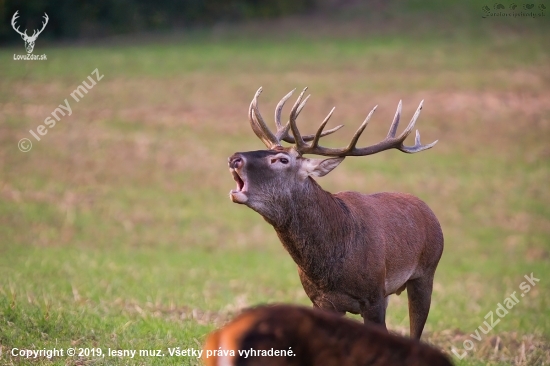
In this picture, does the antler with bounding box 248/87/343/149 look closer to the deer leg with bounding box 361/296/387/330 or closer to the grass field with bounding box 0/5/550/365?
the deer leg with bounding box 361/296/387/330

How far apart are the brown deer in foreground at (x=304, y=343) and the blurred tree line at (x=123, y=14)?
24.5 meters

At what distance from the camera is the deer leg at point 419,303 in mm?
7562

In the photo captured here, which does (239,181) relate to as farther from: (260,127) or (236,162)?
(260,127)

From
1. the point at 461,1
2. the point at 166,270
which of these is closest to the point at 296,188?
the point at 166,270

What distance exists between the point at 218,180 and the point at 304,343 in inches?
636

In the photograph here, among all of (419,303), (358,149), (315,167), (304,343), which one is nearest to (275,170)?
(315,167)

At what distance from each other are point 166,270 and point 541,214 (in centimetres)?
987

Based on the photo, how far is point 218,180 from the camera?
20.3 metres

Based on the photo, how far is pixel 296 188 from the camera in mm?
6711

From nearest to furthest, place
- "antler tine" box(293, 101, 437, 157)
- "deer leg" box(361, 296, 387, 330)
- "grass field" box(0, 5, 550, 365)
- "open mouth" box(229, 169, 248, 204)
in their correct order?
"open mouth" box(229, 169, 248, 204) < "deer leg" box(361, 296, 387, 330) < "antler tine" box(293, 101, 437, 157) < "grass field" box(0, 5, 550, 365)

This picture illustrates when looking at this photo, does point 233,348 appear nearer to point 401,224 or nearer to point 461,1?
point 401,224

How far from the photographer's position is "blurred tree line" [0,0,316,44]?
89.5 feet

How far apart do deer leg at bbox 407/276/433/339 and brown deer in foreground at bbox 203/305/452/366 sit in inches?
121

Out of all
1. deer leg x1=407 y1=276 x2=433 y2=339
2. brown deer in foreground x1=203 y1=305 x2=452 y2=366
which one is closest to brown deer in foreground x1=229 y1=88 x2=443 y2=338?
deer leg x1=407 y1=276 x2=433 y2=339
